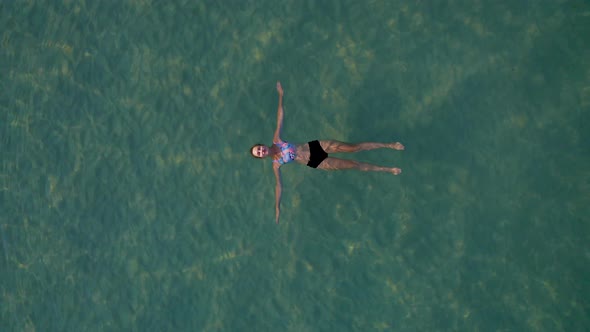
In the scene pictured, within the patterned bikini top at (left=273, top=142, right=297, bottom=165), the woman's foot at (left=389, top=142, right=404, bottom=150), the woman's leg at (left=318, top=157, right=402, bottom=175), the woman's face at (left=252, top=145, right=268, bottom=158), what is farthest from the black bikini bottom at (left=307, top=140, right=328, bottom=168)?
the woman's foot at (left=389, top=142, right=404, bottom=150)

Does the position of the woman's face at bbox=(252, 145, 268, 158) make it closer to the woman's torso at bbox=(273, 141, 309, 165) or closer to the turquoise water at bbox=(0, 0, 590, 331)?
the woman's torso at bbox=(273, 141, 309, 165)

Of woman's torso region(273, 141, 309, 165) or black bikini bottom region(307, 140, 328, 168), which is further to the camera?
black bikini bottom region(307, 140, 328, 168)

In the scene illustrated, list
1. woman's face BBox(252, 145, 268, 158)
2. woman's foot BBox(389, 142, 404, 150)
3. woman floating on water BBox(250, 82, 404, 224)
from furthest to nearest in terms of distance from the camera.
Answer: woman's foot BBox(389, 142, 404, 150)
woman floating on water BBox(250, 82, 404, 224)
woman's face BBox(252, 145, 268, 158)

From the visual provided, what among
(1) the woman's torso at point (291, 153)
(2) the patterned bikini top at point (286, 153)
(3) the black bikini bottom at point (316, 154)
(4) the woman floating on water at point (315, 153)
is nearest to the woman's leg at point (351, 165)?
(4) the woman floating on water at point (315, 153)

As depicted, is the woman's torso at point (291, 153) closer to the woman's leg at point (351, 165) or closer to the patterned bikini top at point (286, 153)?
the patterned bikini top at point (286, 153)

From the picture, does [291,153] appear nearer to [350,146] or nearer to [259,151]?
[259,151]

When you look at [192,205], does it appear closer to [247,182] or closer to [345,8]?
[247,182]

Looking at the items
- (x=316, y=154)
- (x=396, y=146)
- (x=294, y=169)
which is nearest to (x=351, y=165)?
(x=316, y=154)
